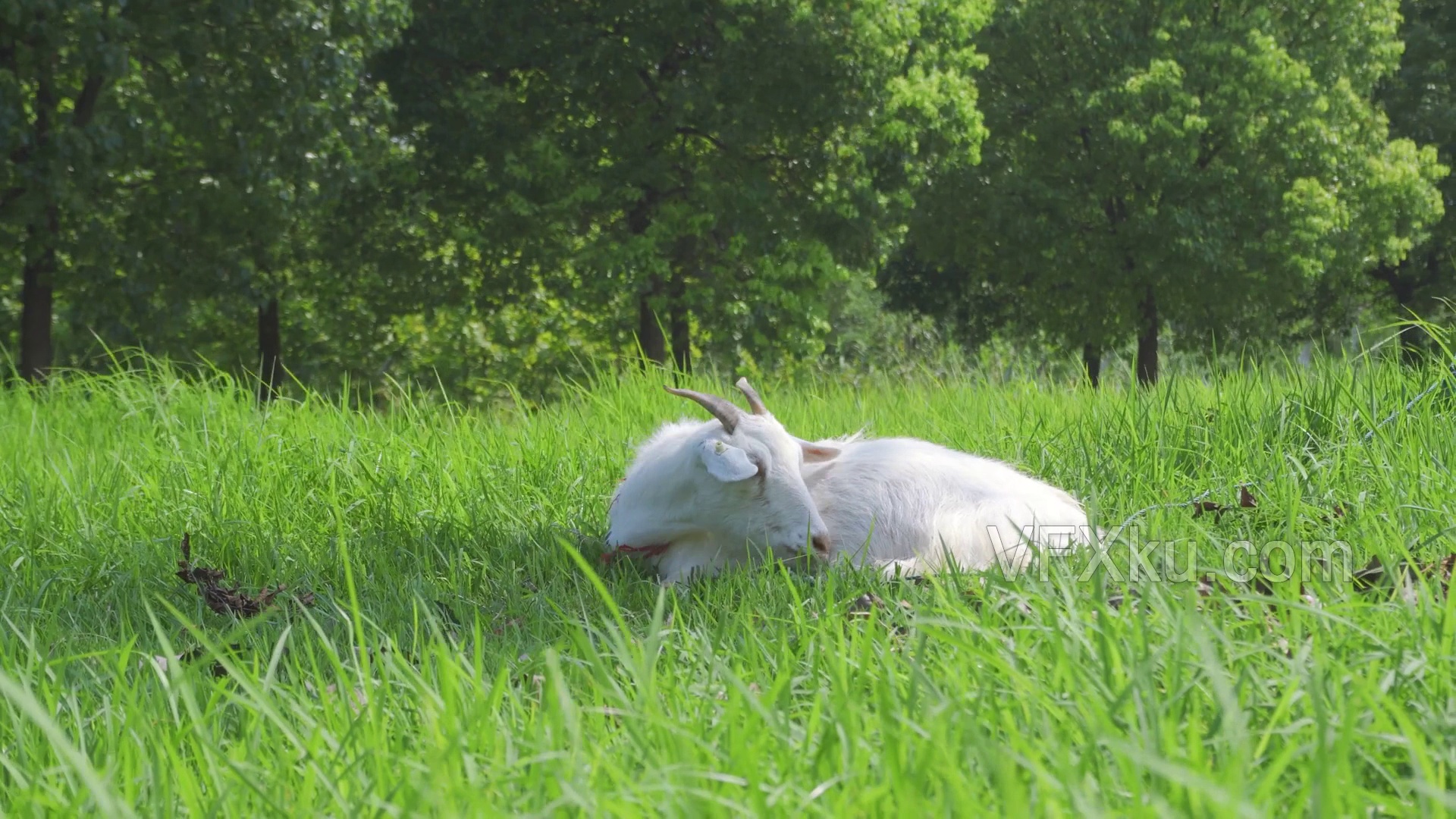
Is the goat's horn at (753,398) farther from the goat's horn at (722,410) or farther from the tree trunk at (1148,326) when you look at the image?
the tree trunk at (1148,326)

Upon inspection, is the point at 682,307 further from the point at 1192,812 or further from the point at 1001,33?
the point at 1192,812

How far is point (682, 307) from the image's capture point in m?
19.7

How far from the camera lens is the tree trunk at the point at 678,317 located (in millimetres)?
19078

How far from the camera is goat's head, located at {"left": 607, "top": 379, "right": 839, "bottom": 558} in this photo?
3.69 m

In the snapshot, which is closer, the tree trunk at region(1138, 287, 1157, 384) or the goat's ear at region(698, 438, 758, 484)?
the goat's ear at region(698, 438, 758, 484)

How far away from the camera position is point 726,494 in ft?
12.3

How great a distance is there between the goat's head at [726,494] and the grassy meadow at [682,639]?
0.46ft

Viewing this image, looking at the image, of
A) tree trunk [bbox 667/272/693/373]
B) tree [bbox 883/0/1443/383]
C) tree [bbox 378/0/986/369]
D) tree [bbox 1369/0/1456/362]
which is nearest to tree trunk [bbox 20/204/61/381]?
tree [bbox 378/0/986/369]

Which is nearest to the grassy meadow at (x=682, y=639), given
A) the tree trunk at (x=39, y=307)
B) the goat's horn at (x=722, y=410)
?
the goat's horn at (x=722, y=410)

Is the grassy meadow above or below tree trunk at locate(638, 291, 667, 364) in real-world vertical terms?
above

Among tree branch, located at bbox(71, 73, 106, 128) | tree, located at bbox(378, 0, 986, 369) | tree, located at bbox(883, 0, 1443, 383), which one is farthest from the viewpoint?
tree, located at bbox(883, 0, 1443, 383)

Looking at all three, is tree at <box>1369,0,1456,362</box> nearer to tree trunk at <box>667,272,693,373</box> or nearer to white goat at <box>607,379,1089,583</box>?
tree trunk at <box>667,272,693,373</box>

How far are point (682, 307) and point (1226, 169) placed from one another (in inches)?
429

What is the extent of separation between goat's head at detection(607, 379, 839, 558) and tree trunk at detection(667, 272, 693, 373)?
14.6 metres
